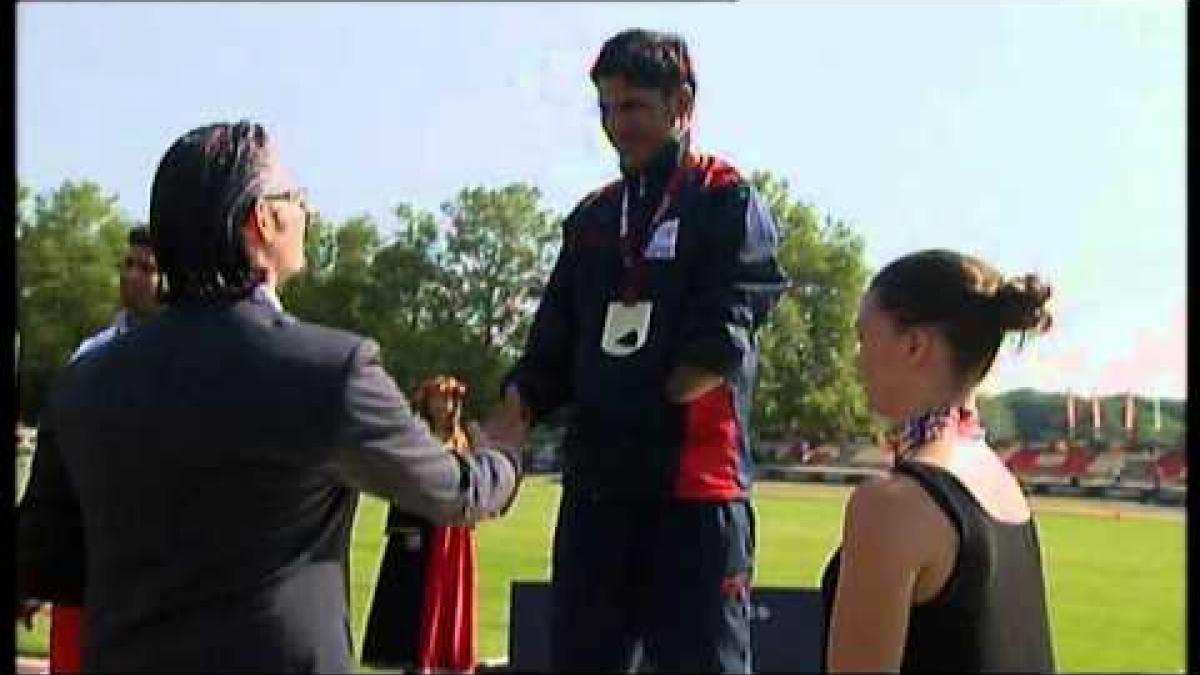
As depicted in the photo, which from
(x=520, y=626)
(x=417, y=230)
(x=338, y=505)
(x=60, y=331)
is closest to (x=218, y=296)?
(x=338, y=505)

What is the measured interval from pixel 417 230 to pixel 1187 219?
10.0 m

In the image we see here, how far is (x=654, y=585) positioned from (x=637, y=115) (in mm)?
784

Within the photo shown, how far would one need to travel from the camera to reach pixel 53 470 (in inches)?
87.5

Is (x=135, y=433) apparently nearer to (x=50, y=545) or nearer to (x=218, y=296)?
(x=218, y=296)

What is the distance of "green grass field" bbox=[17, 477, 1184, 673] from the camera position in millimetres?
7043

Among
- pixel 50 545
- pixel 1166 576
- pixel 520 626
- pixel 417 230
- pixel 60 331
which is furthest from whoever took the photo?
pixel 60 331

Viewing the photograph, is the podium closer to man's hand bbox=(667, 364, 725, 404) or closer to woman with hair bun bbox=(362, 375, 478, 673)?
woman with hair bun bbox=(362, 375, 478, 673)

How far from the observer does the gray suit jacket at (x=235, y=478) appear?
75.2 inches

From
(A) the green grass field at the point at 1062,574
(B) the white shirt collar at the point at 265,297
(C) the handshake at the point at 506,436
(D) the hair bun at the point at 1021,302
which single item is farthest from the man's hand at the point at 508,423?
(A) the green grass field at the point at 1062,574

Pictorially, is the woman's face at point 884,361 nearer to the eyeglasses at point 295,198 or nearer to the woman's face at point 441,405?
the eyeglasses at point 295,198

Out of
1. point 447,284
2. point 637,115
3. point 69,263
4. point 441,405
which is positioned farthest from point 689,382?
point 69,263

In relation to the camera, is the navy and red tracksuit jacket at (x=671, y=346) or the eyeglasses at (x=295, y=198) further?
the navy and red tracksuit jacket at (x=671, y=346)

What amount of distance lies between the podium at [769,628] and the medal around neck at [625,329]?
8.20ft

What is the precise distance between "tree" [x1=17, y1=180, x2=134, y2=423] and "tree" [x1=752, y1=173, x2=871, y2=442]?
167 inches
